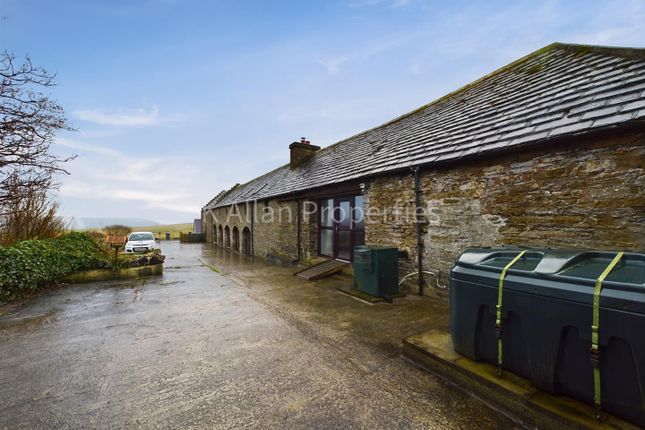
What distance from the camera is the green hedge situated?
648 centimetres

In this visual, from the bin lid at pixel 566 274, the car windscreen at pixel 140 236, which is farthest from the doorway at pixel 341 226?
the car windscreen at pixel 140 236

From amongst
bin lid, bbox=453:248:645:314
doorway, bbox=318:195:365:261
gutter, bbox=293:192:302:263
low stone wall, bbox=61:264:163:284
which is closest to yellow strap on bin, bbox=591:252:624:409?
bin lid, bbox=453:248:645:314

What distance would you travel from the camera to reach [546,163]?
14.4 feet

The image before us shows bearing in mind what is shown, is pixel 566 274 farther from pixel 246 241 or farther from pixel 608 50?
pixel 246 241

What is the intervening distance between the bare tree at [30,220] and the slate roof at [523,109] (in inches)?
375

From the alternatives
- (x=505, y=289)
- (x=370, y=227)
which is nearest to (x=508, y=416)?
(x=505, y=289)

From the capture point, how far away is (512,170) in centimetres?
477

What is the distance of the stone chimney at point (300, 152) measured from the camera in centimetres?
1612

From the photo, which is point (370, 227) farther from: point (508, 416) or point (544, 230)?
point (508, 416)

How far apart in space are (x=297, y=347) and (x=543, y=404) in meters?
2.66

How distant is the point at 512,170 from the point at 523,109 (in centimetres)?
183

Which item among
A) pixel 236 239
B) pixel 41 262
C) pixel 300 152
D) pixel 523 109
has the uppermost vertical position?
pixel 300 152

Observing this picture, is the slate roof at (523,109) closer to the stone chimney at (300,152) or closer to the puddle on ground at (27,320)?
the stone chimney at (300,152)

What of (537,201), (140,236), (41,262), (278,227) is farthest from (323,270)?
(140,236)
